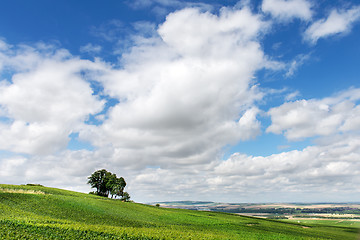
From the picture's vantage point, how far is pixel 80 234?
35.2m

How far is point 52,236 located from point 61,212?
2622cm

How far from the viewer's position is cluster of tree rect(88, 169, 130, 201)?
523ft

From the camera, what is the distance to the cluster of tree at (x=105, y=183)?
15944 cm

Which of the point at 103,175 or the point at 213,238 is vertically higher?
the point at 103,175

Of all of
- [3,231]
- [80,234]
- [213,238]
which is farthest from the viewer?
[213,238]

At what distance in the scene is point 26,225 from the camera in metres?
36.0

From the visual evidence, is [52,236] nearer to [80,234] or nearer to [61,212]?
[80,234]

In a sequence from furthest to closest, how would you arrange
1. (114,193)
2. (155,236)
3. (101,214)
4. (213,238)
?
(114,193) < (101,214) < (213,238) < (155,236)

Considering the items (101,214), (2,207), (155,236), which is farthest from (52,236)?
(101,214)

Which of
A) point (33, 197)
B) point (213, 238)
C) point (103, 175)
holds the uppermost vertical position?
point (103, 175)

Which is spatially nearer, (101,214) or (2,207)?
(2,207)

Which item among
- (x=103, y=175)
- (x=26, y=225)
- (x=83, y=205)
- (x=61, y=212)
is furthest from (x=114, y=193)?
(x=26, y=225)

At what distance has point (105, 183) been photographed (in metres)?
161

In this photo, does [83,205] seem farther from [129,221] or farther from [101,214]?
[129,221]
